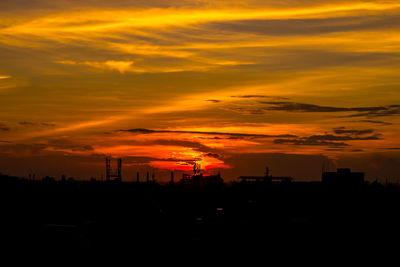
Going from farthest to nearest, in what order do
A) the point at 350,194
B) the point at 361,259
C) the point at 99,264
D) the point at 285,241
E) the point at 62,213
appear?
the point at 350,194
the point at 62,213
the point at 285,241
the point at 361,259
the point at 99,264

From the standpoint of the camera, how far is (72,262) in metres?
51.1

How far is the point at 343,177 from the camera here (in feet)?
595

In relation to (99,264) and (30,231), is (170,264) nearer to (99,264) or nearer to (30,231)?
(99,264)

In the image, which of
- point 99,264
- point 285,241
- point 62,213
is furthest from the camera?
point 62,213

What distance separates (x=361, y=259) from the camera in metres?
54.5

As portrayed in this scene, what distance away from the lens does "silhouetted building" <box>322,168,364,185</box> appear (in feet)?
581

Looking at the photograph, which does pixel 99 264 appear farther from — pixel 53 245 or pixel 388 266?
pixel 388 266

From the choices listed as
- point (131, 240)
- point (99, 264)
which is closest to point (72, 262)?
point (99, 264)

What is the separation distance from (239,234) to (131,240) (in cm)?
1208

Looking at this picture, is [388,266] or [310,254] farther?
[310,254]

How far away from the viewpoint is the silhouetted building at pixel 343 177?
581ft

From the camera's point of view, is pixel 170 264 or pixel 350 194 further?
pixel 350 194

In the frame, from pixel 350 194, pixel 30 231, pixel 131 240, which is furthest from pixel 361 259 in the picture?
pixel 350 194

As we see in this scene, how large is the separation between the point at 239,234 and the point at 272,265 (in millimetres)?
11571
